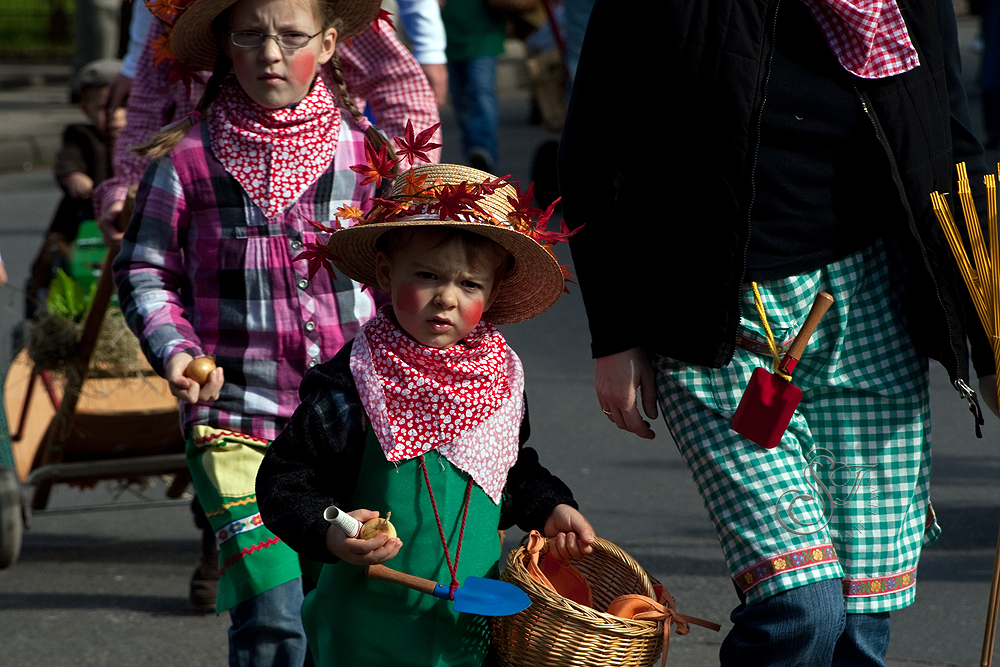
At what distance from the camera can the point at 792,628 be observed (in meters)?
2.23

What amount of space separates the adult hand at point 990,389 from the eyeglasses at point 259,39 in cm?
158

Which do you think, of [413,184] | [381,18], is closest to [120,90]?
[381,18]

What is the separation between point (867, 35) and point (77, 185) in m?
3.89

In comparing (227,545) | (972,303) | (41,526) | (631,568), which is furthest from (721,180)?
(41,526)

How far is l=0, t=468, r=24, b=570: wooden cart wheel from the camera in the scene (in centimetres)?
410

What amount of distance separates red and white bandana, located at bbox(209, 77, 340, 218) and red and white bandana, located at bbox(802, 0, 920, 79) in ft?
3.80

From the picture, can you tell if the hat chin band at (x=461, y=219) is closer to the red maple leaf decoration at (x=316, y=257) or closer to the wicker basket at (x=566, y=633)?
the red maple leaf decoration at (x=316, y=257)

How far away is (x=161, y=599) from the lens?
14.2 feet

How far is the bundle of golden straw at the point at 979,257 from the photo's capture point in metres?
2.32

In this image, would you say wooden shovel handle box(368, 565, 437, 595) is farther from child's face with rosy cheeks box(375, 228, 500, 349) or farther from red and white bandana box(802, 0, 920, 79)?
red and white bandana box(802, 0, 920, 79)

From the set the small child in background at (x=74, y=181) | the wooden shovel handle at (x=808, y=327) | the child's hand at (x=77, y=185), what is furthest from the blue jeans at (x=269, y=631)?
the child's hand at (x=77, y=185)

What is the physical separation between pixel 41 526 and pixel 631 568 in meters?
3.45

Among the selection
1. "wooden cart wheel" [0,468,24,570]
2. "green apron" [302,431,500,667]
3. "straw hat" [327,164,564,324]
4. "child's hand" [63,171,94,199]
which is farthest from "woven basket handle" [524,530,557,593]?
"child's hand" [63,171,94,199]

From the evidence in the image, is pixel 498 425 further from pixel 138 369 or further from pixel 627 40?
pixel 138 369
